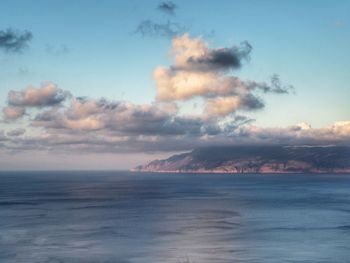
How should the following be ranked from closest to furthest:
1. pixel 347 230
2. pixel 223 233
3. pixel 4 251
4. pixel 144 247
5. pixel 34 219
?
pixel 4 251 < pixel 144 247 < pixel 223 233 < pixel 347 230 < pixel 34 219

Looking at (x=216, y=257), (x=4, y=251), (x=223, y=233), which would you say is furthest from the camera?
(x=223, y=233)

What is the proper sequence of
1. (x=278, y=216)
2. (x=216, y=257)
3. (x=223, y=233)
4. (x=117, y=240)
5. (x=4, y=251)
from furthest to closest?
(x=278, y=216)
(x=223, y=233)
(x=117, y=240)
(x=4, y=251)
(x=216, y=257)

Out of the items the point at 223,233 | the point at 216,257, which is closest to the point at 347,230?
the point at 223,233

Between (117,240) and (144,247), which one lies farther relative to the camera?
(117,240)

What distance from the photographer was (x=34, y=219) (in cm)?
9544

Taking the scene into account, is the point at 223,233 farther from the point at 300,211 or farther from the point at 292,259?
the point at 300,211

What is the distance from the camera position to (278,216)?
338 feet

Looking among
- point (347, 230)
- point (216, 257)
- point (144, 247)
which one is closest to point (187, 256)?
point (216, 257)

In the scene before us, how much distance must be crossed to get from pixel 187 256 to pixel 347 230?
37277mm

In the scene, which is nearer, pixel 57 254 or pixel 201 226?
pixel 57 254

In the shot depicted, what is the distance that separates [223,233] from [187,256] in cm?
2004

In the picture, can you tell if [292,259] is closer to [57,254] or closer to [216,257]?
[216,257]

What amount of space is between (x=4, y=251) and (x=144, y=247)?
18.0m

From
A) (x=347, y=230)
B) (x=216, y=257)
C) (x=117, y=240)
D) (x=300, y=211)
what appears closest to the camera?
(x=216, y=257)
